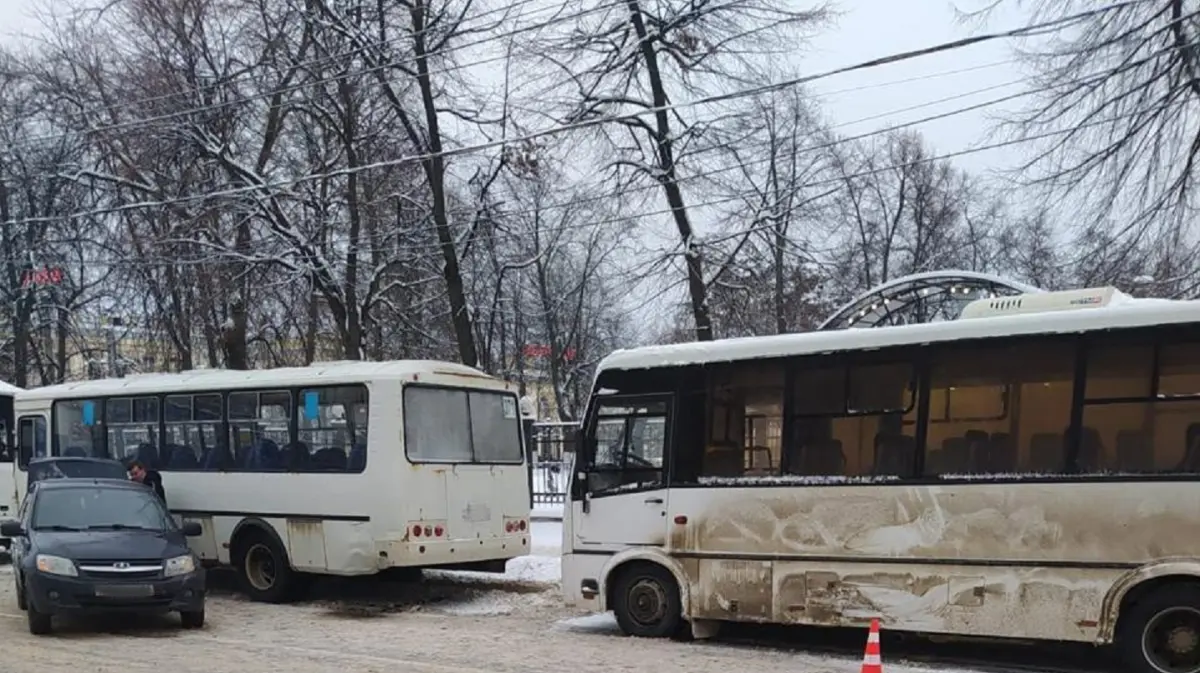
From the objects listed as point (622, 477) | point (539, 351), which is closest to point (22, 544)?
point (622, 477)

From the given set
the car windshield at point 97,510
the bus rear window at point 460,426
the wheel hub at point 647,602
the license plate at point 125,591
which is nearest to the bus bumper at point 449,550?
the bus rear window at point 460,426

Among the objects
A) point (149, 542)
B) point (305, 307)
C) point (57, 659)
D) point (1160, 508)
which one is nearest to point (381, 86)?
point (305, 307)

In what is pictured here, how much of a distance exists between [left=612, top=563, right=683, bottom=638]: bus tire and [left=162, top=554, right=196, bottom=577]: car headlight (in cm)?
462

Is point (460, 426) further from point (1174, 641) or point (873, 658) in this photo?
point (873, 658)

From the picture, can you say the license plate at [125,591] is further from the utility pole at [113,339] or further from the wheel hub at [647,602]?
the utility pole at [113,339]

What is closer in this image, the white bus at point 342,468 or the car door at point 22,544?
the car door at point 22,544

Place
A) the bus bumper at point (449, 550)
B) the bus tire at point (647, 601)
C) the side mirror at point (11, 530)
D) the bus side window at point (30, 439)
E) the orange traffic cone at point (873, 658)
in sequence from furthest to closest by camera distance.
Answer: the bus side window at point (30, 439), the bus bumper at point (449, 550), the side mirror at point (11, 530), the bus tire at point (647, 601), the orange traffic cone at point (873, 658)

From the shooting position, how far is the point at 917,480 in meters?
10.6

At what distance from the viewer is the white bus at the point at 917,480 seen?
945 centimetres

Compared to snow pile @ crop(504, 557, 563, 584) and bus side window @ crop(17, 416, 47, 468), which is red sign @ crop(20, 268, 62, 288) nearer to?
bus side window @ crop(17, 416, 47, 468)

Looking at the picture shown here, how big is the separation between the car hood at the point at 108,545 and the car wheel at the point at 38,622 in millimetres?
613

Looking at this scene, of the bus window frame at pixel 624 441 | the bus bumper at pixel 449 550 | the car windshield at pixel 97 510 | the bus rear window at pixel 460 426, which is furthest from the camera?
the bus rear window at pixel 460 426

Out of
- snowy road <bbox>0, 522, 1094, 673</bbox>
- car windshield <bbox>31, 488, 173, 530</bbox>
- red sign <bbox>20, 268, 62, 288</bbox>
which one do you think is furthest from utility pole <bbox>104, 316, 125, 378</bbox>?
car windshield <bbox>31, 488, 173, 530</bbox>

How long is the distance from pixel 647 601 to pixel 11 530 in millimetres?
6998
